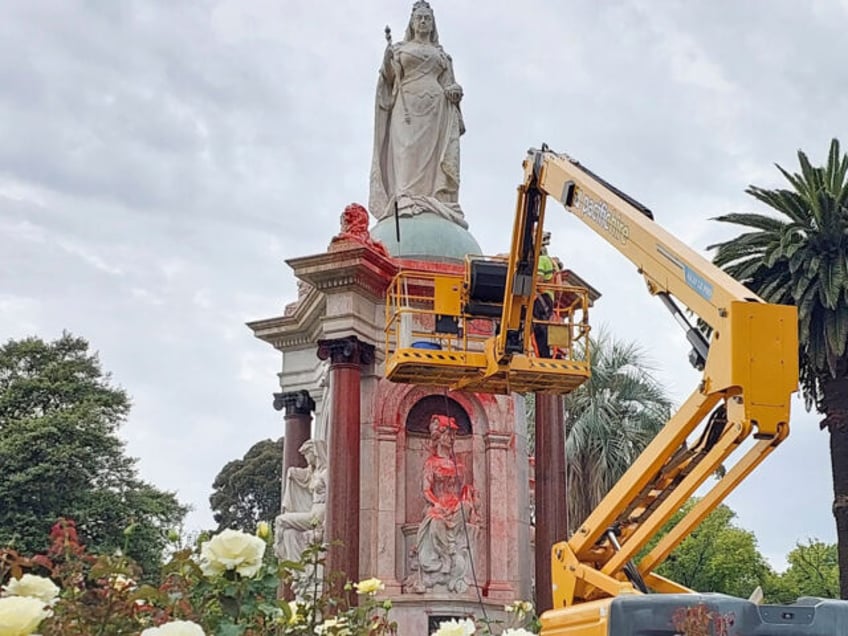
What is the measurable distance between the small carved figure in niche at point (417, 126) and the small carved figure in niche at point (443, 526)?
4.57m

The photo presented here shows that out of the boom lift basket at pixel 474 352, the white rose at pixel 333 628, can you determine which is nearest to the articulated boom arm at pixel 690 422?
the boom lift basket at pixel 474 352

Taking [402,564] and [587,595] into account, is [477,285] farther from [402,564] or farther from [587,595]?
[587,595]

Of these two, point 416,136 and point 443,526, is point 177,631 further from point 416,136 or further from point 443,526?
point 416,136

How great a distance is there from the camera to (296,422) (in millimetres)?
22594

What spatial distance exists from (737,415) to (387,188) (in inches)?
526

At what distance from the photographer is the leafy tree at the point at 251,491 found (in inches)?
2308

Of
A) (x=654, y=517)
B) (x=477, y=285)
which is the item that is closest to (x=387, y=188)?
(x=477, y=285)

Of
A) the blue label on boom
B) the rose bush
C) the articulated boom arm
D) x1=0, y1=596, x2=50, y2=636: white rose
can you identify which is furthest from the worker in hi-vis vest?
x1=0, y1=596, x2=50, y2=636: white rose

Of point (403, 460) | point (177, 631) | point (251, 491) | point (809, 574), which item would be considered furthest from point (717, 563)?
point (177, 631)

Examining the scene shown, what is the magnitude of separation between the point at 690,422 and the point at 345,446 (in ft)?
29.3

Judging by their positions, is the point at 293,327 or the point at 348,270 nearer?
the point at 348,270

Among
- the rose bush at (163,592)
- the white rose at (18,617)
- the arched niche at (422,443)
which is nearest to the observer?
the white rose at (18,617)

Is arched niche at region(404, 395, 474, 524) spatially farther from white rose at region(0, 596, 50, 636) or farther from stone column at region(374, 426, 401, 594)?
white rose at region(0, 596, 50, 636)

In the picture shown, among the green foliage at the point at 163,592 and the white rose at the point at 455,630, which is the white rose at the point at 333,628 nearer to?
the green foliage at the point at 163,592
